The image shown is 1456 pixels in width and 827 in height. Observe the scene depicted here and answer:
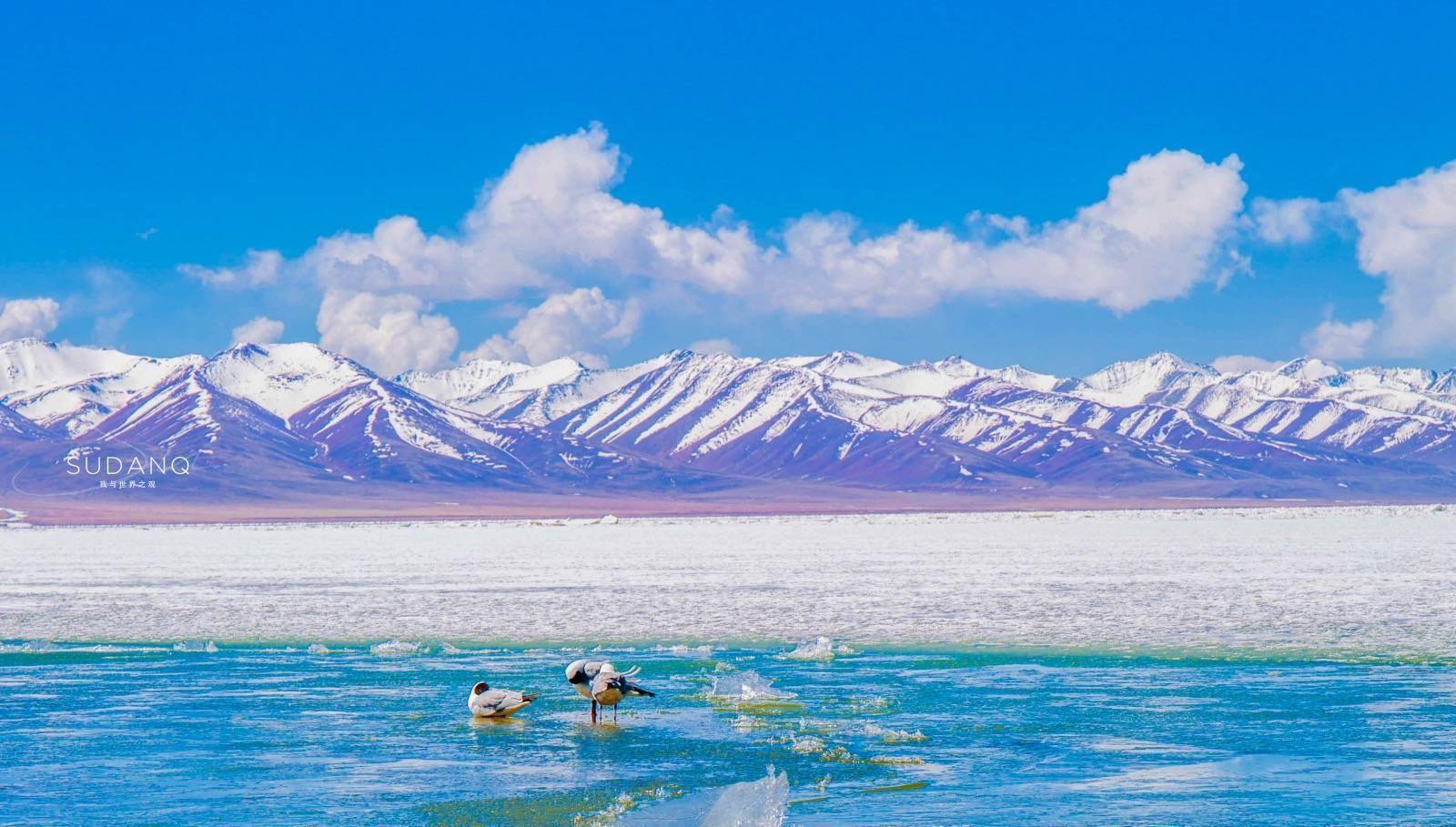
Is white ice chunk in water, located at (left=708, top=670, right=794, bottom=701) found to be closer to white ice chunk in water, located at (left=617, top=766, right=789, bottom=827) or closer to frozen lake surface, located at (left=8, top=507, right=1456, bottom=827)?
frozen lake surface, located at (left=8, top=507, right=1456, bottom=827)

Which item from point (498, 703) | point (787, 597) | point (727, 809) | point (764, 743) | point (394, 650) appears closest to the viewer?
point (727, 809)

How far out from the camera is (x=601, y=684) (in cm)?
2223

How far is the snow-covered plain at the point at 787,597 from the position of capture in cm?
3453

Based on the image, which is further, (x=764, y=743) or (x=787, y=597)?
(x=787, y=597)

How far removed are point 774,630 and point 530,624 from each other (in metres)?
6.06

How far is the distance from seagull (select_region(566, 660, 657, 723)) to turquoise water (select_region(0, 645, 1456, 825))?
42 centimetres

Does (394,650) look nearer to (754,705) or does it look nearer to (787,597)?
(754,705)

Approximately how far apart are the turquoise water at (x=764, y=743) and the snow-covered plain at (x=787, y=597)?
211 inches

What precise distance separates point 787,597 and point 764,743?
1021 inches

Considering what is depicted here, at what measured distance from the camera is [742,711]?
2338 centimetres

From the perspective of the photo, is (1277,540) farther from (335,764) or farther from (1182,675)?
(335,764)

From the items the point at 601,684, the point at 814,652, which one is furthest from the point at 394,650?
the point at 601,684

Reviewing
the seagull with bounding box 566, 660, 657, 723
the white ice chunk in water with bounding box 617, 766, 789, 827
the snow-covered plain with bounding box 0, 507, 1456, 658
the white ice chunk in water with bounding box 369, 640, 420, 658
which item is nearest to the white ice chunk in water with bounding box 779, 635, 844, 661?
the snow-covered plain with bounding box 0, 507, 1456, 658

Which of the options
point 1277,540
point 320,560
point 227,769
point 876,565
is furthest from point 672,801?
point 1277,540
